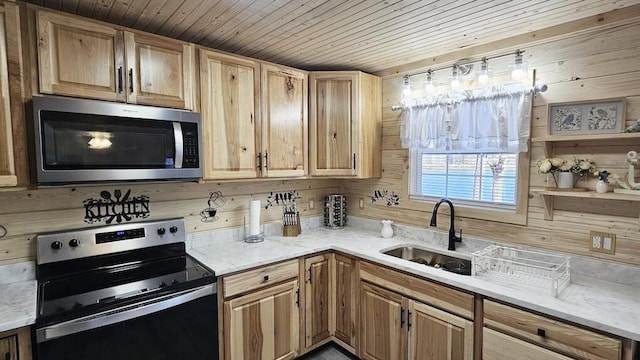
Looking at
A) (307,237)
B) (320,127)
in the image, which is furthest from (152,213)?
(320,127)

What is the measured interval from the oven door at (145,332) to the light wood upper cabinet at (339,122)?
1.40 m

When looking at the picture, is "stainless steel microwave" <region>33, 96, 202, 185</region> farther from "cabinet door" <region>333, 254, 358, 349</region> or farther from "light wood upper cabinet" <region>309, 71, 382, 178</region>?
"cabinet door" <region>333, 254, 358, 349</region>

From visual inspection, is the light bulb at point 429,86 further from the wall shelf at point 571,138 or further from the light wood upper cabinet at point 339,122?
the wall shelf at point 571,138

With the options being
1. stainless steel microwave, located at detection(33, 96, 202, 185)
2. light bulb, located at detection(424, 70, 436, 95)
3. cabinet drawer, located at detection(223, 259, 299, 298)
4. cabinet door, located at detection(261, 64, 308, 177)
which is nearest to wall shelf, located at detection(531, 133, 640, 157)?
light bulb, located at detection(424, 70, 436, 95)

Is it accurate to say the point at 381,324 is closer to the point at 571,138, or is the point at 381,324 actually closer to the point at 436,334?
the point at 436,334

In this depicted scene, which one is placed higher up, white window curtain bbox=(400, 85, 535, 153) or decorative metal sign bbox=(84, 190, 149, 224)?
white window curtain bbox=(400, 85, 535, 153)

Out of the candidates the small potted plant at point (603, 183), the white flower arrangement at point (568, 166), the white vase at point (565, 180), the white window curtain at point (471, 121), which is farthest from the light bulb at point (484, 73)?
the small potted plant at point (603, 183)

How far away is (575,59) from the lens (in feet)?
6.39

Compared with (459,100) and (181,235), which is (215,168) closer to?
(181,235)

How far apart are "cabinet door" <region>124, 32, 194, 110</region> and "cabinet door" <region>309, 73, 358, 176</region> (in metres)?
1.06

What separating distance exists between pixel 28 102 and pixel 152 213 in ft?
3.13

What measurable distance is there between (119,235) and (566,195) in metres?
2.69

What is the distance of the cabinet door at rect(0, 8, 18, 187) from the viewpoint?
152cm

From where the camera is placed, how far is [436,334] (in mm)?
1989
